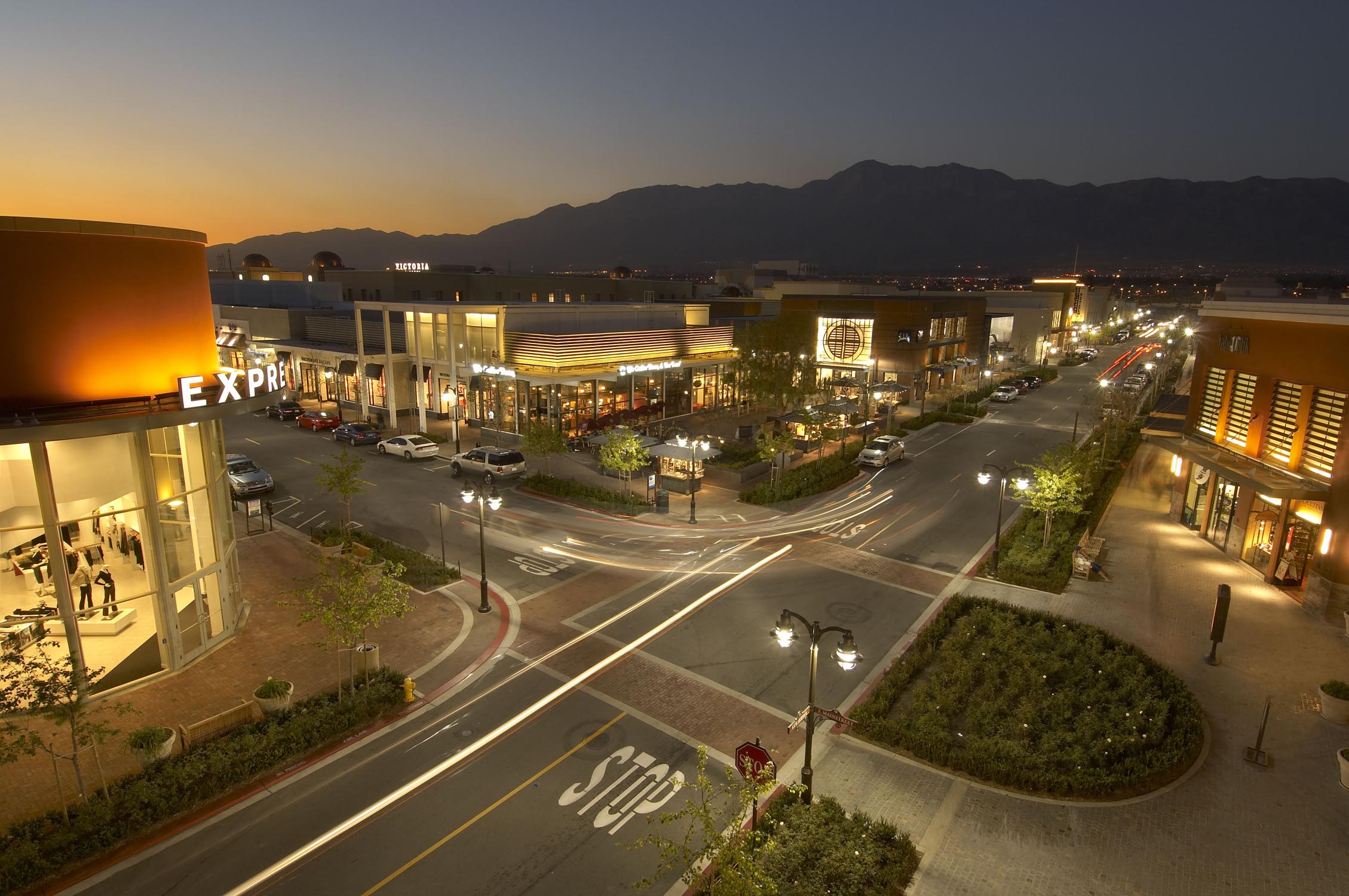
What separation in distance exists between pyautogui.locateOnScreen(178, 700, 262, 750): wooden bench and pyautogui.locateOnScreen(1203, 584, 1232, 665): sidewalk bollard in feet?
78.6

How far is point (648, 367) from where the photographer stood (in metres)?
47.9

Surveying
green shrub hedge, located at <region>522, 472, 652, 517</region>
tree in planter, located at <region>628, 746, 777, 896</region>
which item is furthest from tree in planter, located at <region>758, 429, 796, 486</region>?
tree in planter, located at <region>628, 746, 777, 896</region>

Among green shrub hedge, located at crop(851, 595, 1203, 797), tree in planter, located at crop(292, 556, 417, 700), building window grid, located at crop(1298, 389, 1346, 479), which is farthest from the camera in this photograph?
building window grid, located at crop(1298, 389, 1346, 479)

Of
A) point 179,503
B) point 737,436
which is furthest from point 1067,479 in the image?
point 179,503

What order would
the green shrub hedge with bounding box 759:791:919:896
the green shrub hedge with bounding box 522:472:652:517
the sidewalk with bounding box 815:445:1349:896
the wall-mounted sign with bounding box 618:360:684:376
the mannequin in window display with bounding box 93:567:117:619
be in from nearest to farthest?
the green shrub hedge with bounding box 759:791:919:896 → the sidewalk with bounding box 815:445:1349:896 → the mannequin in window display with bounding box 93:567:117:619 → the green shrub hedge with bounding box 522:472:652:517 → the wall-mounted sign with bounding box 618:360:684:376

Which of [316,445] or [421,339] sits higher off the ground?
[421,339]

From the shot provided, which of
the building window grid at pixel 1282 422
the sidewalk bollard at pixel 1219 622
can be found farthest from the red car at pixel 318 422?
the building window grid at pixel 1282 422

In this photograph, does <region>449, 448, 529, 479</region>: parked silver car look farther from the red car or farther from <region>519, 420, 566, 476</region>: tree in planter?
the red car

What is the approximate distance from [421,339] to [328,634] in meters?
33.1

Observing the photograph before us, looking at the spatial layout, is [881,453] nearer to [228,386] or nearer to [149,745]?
[228,386]

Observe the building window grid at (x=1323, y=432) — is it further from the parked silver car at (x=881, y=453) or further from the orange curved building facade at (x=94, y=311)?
the orange curved building facade at (x=94, y=311)

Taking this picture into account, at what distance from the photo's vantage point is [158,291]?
16266 millimetres

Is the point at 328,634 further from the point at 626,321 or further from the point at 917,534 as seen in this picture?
the point at 626,321

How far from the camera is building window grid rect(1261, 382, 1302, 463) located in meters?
23.1
